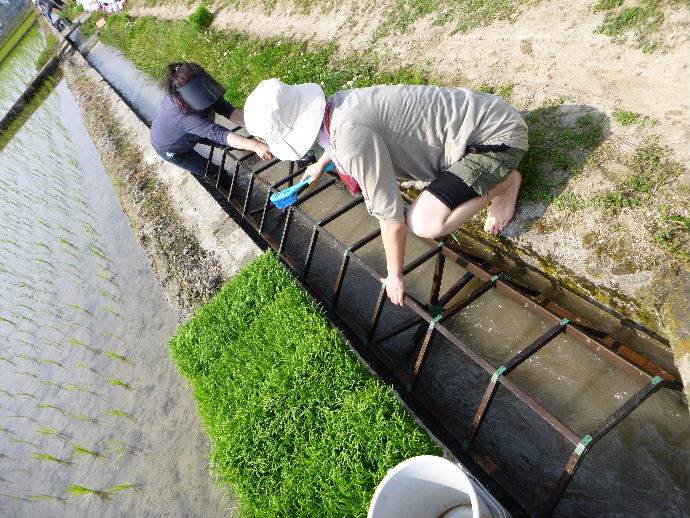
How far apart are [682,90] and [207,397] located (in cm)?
399

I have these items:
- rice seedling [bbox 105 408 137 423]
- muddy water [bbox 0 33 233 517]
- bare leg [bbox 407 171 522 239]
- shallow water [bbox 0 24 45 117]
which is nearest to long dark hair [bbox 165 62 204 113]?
muddy water [bbox 0 33 233 517]

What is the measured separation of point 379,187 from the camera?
226cm

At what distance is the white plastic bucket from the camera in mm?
1783

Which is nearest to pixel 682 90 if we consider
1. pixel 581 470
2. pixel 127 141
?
pixel 581 470

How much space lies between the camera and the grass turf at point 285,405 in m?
2.53

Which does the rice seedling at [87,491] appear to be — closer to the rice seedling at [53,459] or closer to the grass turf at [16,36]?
the rice seedling at [53,459]

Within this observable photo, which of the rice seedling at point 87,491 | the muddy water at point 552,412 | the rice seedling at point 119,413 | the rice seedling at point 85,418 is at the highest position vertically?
the rice seedling at point 85,418

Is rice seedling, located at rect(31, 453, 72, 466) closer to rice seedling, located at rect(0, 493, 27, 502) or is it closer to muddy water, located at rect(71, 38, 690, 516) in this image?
rice seedling, located at rect(0, 493, 27, 502)

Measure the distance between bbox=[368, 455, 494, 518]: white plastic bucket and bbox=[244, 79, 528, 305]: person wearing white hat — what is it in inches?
40.5

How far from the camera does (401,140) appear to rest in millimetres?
2416

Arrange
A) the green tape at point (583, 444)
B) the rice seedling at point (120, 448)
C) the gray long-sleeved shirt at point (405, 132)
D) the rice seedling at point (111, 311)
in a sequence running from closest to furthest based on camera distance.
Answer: the green tape at point (583, 444), the gray long-sleeved shirt at point (405, 132), the rice seedling at point (120, 448), the rice seedling at point (111, 311)

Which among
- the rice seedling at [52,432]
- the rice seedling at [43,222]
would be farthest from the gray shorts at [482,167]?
the rice seedling at [43,222]

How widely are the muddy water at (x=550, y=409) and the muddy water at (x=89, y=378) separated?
1.82m

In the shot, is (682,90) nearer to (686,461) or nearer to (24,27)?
(686,461)
